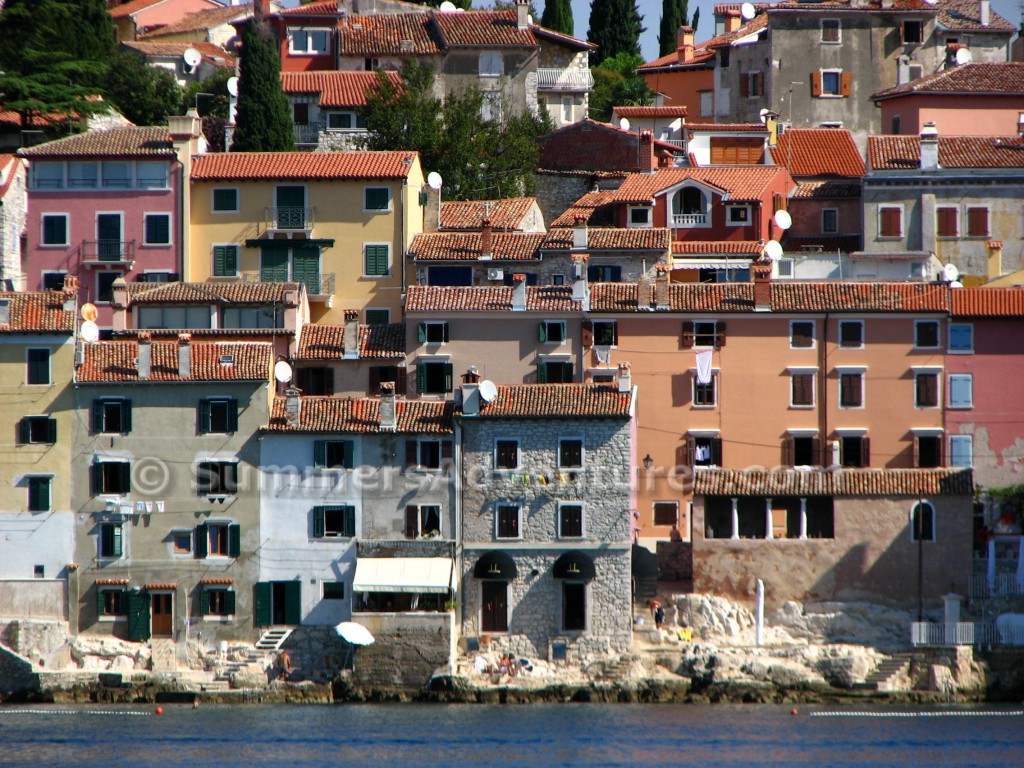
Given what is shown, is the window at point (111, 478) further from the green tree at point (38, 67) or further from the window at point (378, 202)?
the green tree at point (38, 67)

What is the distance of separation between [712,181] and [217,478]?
24432 mm

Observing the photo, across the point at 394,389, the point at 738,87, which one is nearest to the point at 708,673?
the point at 394,389

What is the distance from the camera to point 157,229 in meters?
72.8

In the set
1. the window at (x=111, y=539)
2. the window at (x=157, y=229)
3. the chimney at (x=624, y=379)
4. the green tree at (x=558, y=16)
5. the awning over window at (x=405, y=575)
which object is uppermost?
the green tree at (x=558, y=16)

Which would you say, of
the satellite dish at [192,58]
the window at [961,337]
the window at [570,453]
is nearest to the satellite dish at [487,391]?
the window at [570,453]

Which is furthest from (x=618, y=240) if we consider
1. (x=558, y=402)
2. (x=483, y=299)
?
(x=558, y=402)

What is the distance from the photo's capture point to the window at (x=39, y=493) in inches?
2419

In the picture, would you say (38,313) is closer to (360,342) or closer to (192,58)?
(360,342)

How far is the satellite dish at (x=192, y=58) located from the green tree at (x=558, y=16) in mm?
18132

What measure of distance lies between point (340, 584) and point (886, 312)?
1944cm

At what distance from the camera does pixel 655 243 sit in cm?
7056

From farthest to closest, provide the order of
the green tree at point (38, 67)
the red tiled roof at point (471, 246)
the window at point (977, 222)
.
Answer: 1. the green tree at point (38, 67)
2. the window at point (977, 222)
3. the red tiled roof at point (471, 246)

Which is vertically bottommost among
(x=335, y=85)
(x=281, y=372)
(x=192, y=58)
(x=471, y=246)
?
(x=281, y=372)

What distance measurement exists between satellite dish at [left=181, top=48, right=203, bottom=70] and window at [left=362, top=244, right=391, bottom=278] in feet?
86.7
